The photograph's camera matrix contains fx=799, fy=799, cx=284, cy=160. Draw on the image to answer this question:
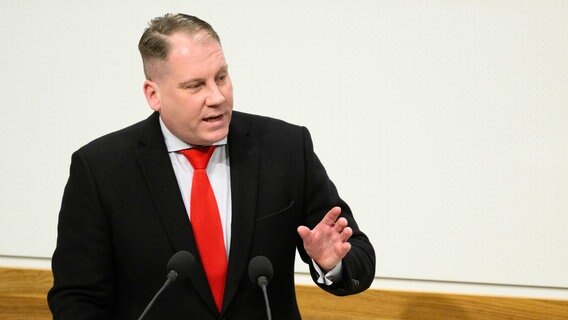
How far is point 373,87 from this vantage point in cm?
321

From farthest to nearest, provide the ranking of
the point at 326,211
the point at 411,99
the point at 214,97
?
1. the point at 411,99
2. the point at 326,211
3. the point at 214,97

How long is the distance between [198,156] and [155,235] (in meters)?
0.25

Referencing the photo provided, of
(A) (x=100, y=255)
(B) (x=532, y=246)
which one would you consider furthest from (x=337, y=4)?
(A) (x=100, y=255)

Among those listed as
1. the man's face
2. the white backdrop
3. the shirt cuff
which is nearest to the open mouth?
the man's face

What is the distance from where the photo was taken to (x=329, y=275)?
208 centimetres

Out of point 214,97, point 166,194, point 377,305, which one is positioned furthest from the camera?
point 377,305

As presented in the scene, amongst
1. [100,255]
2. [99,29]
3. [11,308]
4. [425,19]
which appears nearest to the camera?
[100,255]

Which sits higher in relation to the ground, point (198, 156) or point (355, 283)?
point (198, 156)

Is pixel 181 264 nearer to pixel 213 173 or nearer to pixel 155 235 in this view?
pixel 155 235

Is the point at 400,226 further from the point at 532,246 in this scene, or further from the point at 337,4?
the point at 337,4

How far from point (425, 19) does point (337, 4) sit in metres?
0.35

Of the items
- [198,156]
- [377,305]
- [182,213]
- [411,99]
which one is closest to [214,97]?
[198,156]

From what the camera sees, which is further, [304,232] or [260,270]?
[304,232]

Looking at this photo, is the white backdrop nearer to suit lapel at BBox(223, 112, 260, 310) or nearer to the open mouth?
suit lapel at BBox(223, 112, 260, 310)
